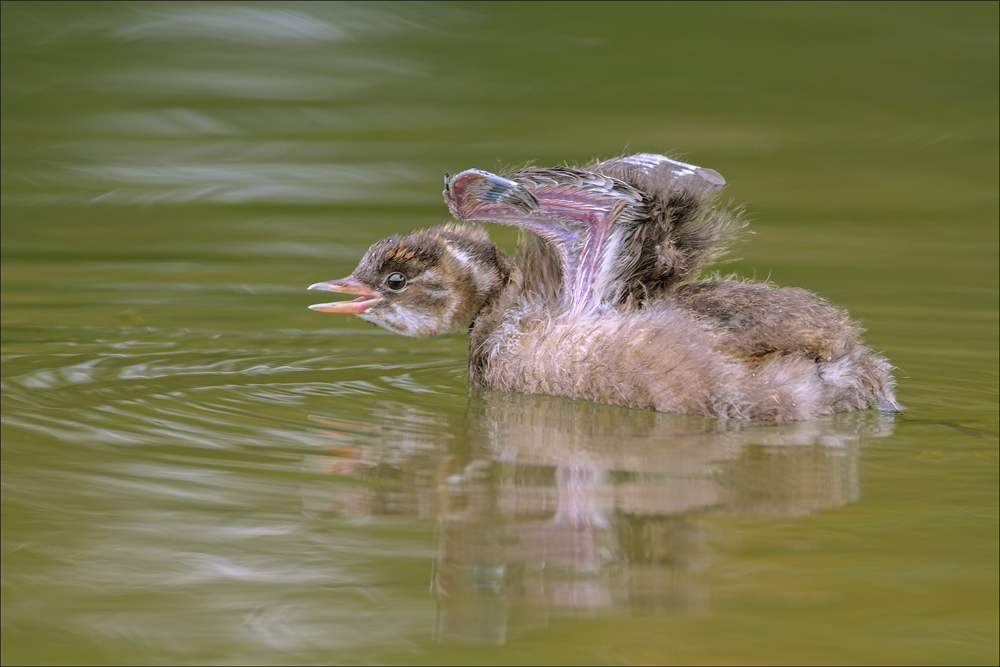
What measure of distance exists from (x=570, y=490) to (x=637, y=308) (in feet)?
4.18

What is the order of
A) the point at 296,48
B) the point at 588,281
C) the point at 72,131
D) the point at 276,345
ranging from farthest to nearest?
the point at 296,48 → the point at 72,131 → the point at 276,345 → the point at 588,281

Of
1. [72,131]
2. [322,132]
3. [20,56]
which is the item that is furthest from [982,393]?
[20,56]

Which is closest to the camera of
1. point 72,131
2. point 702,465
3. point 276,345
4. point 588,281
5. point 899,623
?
point 899,623

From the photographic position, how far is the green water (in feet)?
11.0

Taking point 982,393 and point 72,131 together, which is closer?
point 982,393

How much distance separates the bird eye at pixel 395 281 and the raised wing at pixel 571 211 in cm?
76

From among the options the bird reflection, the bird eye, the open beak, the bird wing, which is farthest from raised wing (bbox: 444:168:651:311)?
the open beak

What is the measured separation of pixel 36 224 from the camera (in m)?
8.98

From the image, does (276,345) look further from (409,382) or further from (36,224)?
(36,224)

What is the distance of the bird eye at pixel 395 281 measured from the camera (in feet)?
19.4

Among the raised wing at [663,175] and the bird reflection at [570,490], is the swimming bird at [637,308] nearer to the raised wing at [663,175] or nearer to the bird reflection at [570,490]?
the raised wing at [663,175]

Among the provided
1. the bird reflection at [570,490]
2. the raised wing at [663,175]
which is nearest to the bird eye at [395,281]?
the bird reflection at [570,490]

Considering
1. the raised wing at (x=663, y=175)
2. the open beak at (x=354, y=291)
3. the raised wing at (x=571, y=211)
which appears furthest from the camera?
the open beak at (x=354, y=291)

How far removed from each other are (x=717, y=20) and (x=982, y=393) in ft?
19.7
